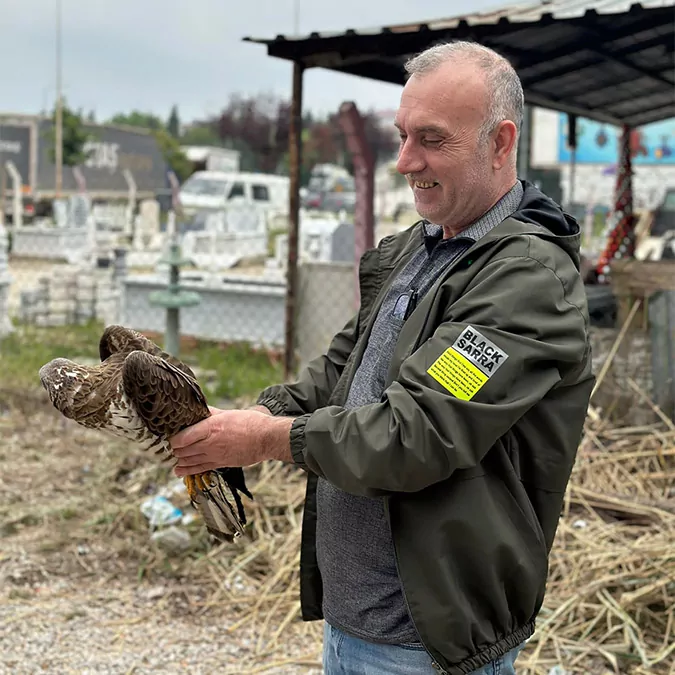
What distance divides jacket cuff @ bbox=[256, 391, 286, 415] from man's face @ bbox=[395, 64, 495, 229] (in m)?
0.64

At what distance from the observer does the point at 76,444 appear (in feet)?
21.4

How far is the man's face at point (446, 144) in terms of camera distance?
1.85 m

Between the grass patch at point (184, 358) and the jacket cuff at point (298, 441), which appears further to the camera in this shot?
the grass patch at point (184, 358)

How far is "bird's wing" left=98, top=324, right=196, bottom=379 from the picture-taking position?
8.27 ft

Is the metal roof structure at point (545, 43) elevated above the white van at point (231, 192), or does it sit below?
below

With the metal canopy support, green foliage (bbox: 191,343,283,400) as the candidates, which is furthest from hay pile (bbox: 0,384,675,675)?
the metal canopy support

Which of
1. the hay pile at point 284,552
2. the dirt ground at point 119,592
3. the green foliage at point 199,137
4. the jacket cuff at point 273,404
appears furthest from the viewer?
the green foliage at point 199,137

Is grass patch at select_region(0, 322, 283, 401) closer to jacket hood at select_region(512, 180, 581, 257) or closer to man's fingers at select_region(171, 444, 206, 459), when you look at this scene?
man's fingers at select_region(171, 444, 206, 459)

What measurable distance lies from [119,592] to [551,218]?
3365mm

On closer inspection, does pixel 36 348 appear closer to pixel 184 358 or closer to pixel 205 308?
pixel 184 358

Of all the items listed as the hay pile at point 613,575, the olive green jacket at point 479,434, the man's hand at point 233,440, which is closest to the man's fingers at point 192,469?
the man's hand at point 233,440

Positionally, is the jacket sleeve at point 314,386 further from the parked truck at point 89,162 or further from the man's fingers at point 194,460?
the parked truck at point 89,162

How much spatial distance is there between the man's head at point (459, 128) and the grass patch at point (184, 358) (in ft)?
16.9

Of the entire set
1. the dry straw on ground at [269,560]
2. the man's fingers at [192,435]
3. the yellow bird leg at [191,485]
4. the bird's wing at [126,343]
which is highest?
the bird's wing at [126,343]
